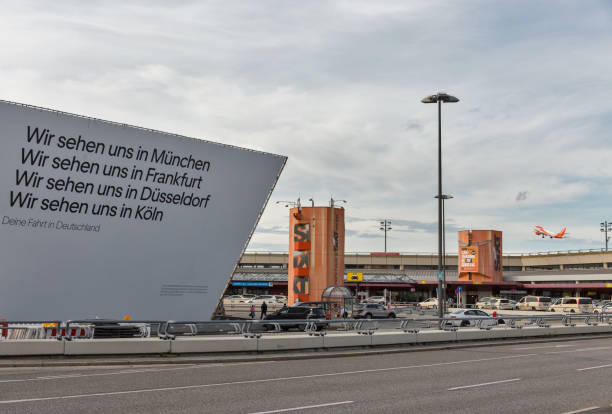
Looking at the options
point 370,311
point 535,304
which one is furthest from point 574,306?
point 370,311

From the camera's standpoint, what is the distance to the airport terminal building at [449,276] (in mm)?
85125

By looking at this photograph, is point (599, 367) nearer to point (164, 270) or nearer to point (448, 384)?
point (448, 384)

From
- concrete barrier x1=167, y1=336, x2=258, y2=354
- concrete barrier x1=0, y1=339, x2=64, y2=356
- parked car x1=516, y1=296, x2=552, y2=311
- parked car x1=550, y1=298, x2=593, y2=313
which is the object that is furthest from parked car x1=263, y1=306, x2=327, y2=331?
parked car x1=516, y1=296, x2=552, y2=311

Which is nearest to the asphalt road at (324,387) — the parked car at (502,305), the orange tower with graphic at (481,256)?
the parked car at (502,305)

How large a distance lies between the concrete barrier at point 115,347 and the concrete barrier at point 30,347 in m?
0.30

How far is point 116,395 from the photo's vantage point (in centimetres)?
1256

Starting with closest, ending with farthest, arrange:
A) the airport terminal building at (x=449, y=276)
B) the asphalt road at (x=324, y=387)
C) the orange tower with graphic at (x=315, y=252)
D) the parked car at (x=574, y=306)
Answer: the asphalt road at (x=324, y=387) < the orange tower with graphic at (x=315, y=252) < the parked car at (x=574, y=306) < the airport terminal building at (x=449, y=276)

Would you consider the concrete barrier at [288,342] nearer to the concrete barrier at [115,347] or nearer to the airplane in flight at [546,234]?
the concrete barrier at [115,347]

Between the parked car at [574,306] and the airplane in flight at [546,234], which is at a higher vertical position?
the airplane in flight at [546,234]

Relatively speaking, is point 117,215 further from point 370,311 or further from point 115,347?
point 370,311

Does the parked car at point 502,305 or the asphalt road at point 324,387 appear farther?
the parked car at point 502,305

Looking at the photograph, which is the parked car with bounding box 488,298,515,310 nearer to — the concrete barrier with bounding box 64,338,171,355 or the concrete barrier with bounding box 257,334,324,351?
the concrete barrier with bounding box 257,334,324,351

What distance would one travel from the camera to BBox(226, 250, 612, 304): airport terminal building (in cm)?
8512

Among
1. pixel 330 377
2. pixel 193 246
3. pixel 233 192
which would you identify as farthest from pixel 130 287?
pixel 330 377
